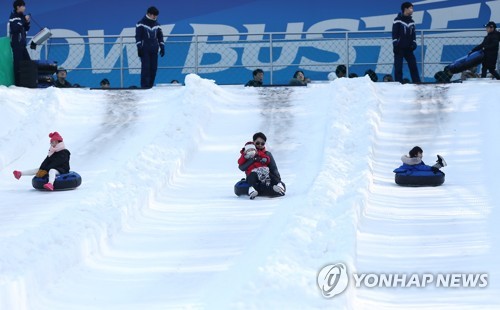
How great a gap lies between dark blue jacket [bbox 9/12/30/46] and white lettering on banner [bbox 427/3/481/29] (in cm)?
899

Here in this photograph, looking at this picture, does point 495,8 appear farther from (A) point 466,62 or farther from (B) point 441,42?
(A) point 466,62

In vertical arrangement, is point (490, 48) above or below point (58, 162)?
above

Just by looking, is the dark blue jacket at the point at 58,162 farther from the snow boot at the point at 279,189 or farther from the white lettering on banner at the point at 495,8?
the white lettering on banner at the point at 495,8

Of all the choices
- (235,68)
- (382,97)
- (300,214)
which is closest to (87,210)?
(300,214)

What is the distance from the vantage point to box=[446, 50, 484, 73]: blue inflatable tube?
20438mm

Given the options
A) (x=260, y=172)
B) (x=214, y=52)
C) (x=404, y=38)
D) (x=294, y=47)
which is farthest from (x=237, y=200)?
(x=214, y=52)

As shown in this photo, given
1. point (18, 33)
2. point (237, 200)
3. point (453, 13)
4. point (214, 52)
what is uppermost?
point (453, 13)

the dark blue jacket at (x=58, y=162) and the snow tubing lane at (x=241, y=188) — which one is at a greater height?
the dark blue jacket at (x=58, y=162)

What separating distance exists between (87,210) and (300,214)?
7.32 ft

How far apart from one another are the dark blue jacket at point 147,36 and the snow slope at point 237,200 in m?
0.87

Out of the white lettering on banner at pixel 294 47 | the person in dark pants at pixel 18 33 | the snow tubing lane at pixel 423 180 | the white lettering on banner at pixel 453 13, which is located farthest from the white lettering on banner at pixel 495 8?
the snow tubing lane at pixel 423 180

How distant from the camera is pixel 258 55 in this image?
2236 centimetres

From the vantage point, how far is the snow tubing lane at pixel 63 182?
42.3 feet

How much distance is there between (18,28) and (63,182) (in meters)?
8.46
